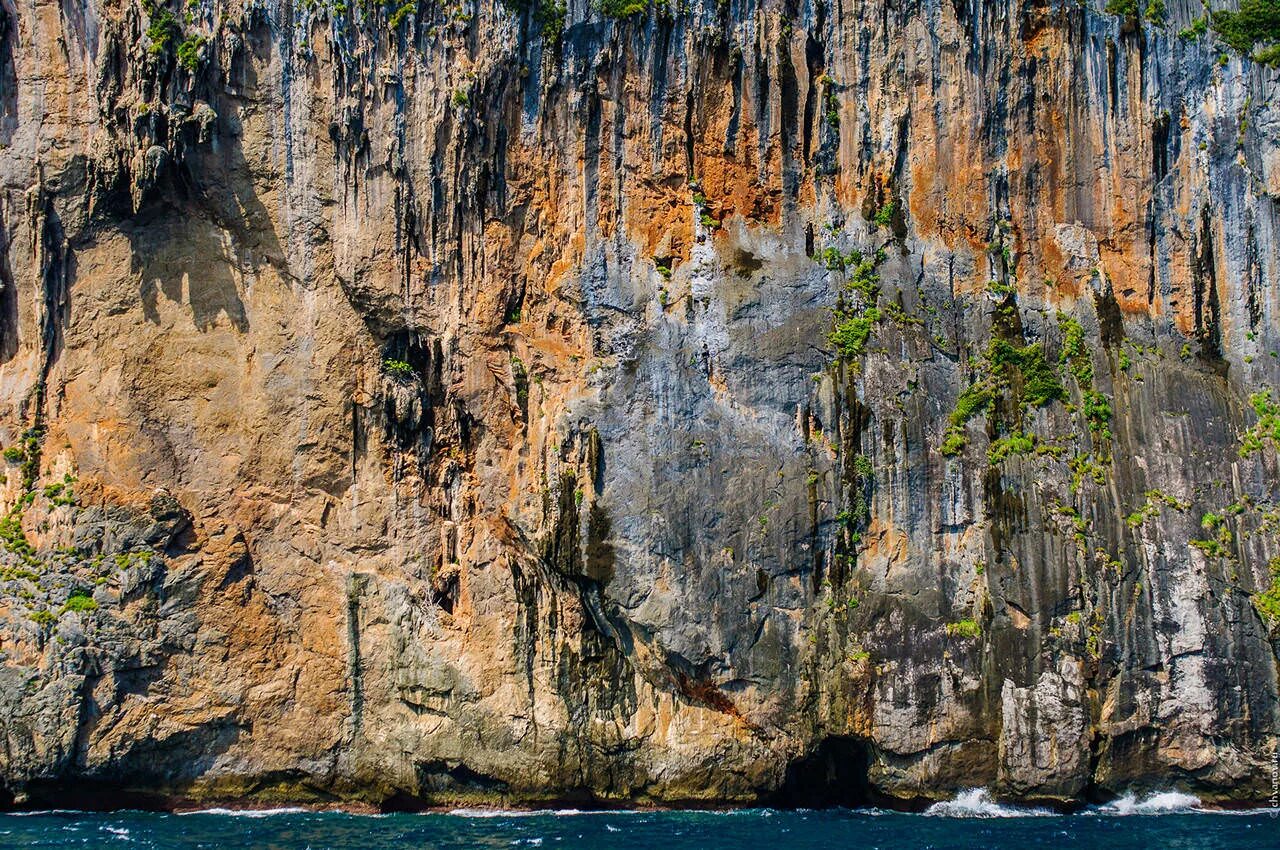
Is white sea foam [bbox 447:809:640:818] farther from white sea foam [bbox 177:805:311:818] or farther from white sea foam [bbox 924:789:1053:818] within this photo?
white sea foam [bbox 924:789:1053:818]

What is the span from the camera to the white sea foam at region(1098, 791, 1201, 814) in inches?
1024

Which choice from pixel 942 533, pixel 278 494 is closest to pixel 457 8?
pixel 278 494

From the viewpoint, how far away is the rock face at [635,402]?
2670cm

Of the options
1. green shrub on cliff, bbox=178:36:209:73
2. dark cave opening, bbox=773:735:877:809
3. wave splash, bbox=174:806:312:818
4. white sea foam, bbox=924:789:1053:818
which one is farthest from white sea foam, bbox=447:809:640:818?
green shrub on cliff, bbox=178:36:209:73

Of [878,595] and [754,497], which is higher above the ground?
[754,497]

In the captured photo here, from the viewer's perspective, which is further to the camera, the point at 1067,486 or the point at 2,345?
the point at 2,345

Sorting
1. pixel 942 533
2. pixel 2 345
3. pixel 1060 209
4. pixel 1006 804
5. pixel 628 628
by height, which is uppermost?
pixel 1060 209

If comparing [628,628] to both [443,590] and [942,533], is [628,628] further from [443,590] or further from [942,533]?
[942,533]

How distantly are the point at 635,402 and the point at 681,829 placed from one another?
8745 mm

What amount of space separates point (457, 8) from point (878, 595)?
15543 millimetres

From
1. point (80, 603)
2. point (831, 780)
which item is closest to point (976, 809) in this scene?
point (831, 780)

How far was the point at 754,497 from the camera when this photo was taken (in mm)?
27453

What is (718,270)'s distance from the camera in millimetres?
28453

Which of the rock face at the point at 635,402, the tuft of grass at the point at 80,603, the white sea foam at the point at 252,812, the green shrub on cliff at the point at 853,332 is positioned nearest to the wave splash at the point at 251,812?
the white sea foam at the point at 252,812
